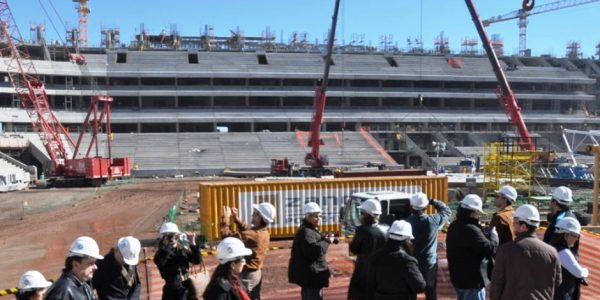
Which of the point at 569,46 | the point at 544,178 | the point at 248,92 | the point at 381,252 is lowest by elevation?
the point at 544,178

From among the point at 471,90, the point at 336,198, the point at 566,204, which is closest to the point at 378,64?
the point at 471,90

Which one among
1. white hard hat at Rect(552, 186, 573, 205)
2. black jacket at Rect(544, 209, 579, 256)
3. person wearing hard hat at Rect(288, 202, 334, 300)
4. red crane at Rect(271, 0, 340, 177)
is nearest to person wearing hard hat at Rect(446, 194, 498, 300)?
black jacket at Rect(544, 209, 579, 256)

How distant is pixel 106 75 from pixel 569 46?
270 feet

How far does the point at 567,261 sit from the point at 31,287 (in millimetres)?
4525

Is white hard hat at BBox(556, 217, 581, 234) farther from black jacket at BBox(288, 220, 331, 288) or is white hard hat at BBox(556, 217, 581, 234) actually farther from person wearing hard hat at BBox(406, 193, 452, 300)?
black jacket at BBox(288, 220, 331, 288)

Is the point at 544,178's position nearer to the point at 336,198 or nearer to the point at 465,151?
the point at 336,198

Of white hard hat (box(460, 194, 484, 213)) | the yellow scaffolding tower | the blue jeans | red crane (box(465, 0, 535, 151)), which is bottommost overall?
the yellow scaffolding tower

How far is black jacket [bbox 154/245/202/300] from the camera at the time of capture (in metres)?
5.23

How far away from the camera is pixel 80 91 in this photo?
63.0m

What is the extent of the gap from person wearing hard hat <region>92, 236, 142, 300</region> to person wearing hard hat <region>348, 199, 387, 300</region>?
83.0 inches

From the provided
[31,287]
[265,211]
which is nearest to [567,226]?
[265,211]

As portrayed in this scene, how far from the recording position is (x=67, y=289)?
12.7 ft

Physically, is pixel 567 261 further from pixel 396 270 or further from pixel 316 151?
pixel 316 151

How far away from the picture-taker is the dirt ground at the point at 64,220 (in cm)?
1506
